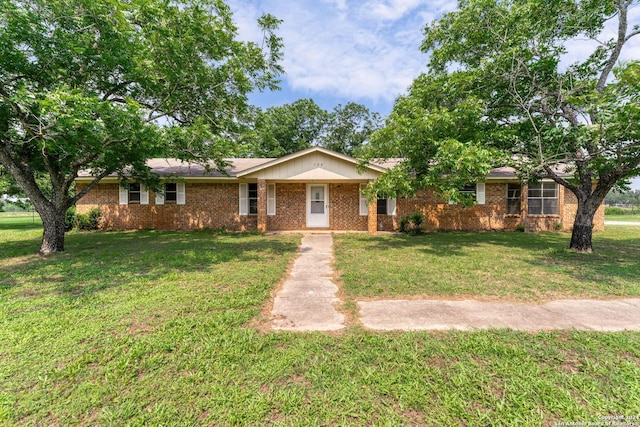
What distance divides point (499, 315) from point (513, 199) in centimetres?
1185

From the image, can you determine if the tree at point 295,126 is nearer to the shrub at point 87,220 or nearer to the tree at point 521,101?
the shrub at point 87,220

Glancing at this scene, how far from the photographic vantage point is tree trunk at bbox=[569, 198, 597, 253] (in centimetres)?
783

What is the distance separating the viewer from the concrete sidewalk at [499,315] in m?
3.22

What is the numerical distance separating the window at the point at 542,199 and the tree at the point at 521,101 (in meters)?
4.48

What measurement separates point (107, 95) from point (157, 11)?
Answer: 10.1ft

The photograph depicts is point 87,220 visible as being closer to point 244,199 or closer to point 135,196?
point 135,196

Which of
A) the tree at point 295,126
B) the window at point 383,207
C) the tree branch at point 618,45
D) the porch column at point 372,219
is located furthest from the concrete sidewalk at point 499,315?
the tree at point 295,126

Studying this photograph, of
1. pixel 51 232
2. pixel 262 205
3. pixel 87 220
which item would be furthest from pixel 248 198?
pixel 87 220

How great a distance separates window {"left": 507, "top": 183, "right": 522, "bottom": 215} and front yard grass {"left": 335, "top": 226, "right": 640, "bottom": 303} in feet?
12.1

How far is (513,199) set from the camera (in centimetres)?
1284

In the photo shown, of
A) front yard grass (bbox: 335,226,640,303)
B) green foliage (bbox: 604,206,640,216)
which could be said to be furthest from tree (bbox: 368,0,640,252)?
green foliage (bbox: 604,206,640,216)

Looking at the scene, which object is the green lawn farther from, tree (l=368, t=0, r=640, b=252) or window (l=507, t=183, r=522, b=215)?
window (l=507, t=183, r=522, b=215)

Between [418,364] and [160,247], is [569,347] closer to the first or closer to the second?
[418,364]

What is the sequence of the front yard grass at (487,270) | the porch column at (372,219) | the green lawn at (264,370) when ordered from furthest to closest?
the porch column at (372,219) → the front yard grass at (487,270) → the green lawn at (264,370)
